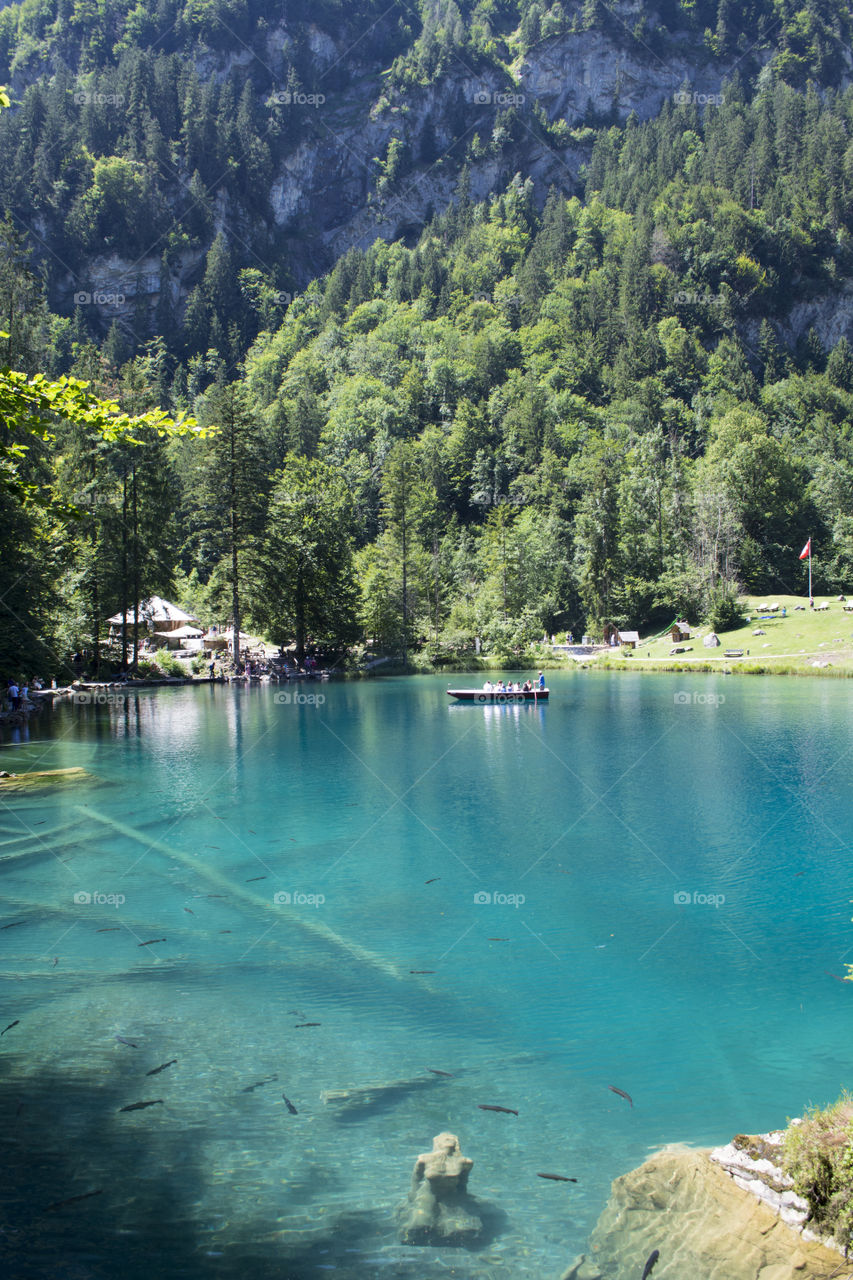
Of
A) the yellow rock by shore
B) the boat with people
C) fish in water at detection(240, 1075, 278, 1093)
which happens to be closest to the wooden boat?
the boat with people

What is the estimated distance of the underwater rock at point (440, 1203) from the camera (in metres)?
7.50

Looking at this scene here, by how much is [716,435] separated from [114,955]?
108679 millimetres

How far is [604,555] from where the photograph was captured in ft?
301

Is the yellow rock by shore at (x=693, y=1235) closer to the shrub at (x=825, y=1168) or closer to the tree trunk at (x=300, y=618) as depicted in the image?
the shrub at (x=825, y=1168)

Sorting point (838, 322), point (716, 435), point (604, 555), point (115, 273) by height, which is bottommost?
point (604, 555)

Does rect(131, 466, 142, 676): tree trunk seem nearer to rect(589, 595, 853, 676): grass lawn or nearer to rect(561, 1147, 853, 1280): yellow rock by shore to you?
rect(589, 595, 853, 676): grass lawn

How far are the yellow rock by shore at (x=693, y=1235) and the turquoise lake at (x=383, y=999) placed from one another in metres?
0.25

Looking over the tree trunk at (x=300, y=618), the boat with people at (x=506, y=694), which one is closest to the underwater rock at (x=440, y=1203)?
the boat with people at (x=506, y=694)

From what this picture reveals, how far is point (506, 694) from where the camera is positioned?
50.6 metres

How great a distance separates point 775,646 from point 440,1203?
65433 millimetres

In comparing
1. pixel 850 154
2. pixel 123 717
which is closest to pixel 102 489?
pixel 123 717

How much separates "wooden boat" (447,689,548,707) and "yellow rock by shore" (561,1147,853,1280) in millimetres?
42091

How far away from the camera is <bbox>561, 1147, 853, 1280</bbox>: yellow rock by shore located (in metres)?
6.56

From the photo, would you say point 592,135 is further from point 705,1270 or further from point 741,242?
point 705,1270
